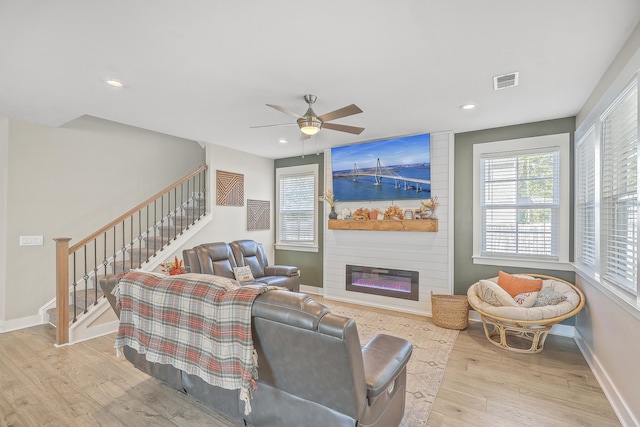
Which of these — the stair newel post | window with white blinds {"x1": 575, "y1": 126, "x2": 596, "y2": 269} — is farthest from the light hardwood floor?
window with white blinds {"x1": 575, "y1": 126, "x2": 596, "y2": 269}

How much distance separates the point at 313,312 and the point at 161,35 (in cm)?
210

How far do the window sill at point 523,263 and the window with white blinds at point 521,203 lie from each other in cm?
9

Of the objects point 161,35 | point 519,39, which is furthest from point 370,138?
point 161,35

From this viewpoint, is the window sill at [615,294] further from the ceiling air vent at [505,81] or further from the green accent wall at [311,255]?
the green accent wall at [311,255]

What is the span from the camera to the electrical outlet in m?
4.03

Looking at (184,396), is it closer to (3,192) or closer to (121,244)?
(121,244)

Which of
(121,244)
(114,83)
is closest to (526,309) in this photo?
(114,83)

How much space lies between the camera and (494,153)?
4.30m

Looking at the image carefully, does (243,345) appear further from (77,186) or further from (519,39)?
(77,186)

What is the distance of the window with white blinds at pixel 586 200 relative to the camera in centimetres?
316

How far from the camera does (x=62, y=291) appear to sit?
3498mm

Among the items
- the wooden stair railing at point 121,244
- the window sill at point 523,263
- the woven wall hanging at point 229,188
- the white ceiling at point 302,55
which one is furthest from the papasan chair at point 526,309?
the wooden stair railing at point 121,244

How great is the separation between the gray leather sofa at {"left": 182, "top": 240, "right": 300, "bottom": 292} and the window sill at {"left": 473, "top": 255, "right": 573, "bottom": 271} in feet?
9.12

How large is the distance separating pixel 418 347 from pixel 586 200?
242 cm
